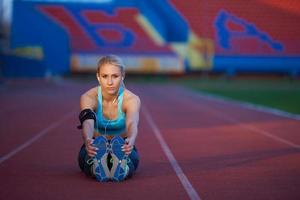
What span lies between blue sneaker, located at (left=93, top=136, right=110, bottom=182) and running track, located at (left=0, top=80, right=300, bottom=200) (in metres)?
0.11

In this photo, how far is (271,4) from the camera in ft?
36.1

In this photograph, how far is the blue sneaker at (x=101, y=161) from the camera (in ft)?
18.8

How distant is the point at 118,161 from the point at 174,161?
6.16ft

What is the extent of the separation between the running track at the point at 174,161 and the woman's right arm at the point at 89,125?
0.39 m

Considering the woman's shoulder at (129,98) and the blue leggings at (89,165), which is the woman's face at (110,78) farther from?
the blue leggings at (89,165)

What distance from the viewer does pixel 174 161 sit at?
756 cm

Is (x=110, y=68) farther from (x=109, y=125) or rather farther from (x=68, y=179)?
(x=68, y=179)

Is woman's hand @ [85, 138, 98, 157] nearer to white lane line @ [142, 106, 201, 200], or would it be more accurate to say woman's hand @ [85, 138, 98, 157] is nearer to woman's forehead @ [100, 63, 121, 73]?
woman's forehead @ [100, 63, 121, 73]

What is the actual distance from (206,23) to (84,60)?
3271cm

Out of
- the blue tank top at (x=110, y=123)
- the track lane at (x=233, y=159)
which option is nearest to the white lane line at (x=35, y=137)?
the blue tank top at (x=110, y=123)

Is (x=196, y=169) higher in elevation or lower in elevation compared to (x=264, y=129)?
higher

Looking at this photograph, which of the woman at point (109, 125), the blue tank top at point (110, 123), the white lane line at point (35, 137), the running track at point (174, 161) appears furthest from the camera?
the white lane line at point (35, 137)

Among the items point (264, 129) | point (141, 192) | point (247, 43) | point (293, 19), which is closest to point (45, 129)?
point (264, 129)

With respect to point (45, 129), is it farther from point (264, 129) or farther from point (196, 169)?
point (196, 169)
